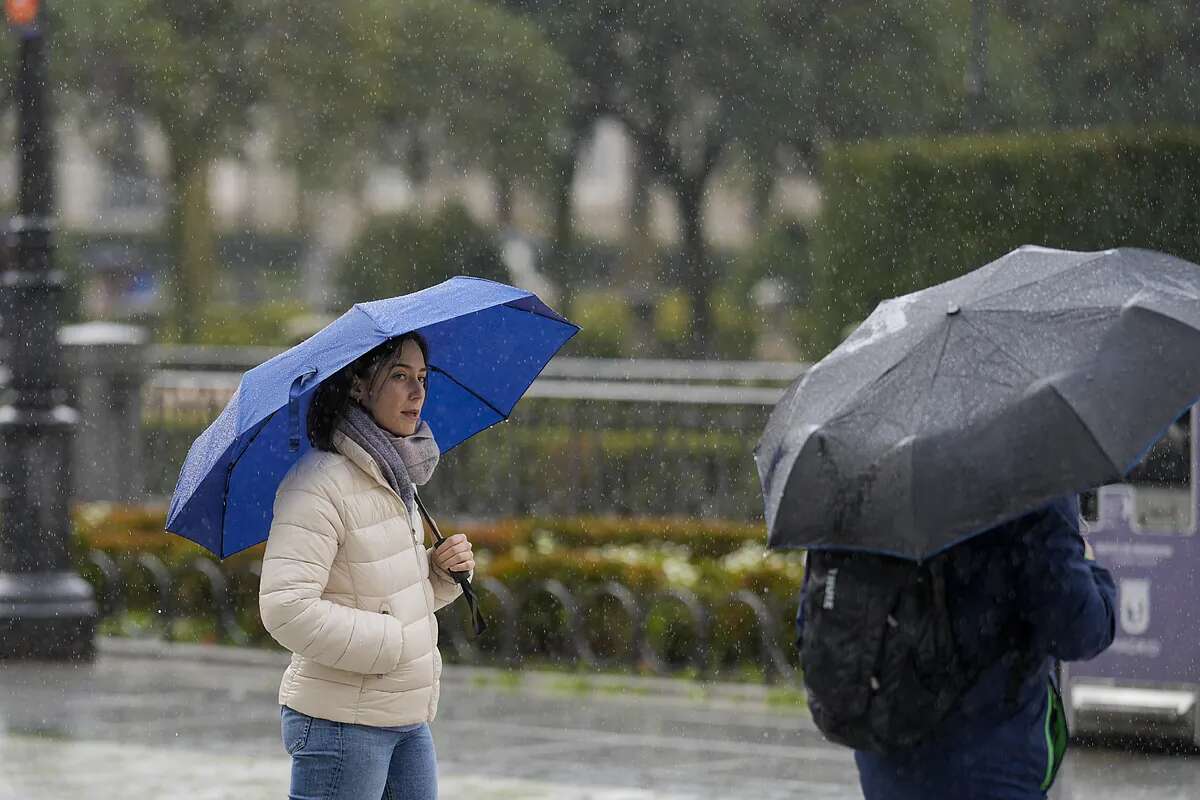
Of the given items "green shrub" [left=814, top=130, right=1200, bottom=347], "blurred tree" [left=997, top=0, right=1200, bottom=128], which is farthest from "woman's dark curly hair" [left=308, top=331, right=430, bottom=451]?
"blurred tree" [left=997, top=0, right=1200, bottom=128]

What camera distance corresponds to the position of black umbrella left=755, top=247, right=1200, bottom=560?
3436mm

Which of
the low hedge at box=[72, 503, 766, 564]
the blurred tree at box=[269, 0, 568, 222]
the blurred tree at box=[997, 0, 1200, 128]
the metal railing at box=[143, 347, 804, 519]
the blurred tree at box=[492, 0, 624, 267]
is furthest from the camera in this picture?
the blurred tree at box=[492, 0, 624, 267]

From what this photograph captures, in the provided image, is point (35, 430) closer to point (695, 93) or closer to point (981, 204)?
point (981, 204)

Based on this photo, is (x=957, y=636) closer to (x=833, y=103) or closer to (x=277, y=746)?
(x=277, y=746)

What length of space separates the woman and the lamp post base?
6.25 m

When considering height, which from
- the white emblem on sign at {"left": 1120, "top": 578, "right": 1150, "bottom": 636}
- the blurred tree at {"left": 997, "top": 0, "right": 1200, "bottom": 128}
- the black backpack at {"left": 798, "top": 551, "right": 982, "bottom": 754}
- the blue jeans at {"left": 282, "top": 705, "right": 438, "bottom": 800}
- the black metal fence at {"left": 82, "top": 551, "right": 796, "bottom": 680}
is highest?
the blurred tree at {"left": 997, "top": 0, "right": 1200, "bottom": 128}

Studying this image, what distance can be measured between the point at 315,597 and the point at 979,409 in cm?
140

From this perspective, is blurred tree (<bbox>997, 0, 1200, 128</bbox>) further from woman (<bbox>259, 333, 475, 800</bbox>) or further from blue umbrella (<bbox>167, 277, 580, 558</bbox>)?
woman (<bbox>259, 333, 475, 800</bbox>)

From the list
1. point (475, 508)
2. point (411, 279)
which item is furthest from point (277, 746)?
point (411, 279)

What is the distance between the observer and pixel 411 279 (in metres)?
20.7

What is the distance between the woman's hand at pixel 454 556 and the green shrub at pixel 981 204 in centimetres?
1022

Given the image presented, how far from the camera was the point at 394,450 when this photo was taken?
14.3 feet

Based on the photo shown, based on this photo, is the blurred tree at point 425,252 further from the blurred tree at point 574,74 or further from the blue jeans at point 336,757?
the blue jeans at point 336,757

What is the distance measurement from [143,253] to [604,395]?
79.4ft
